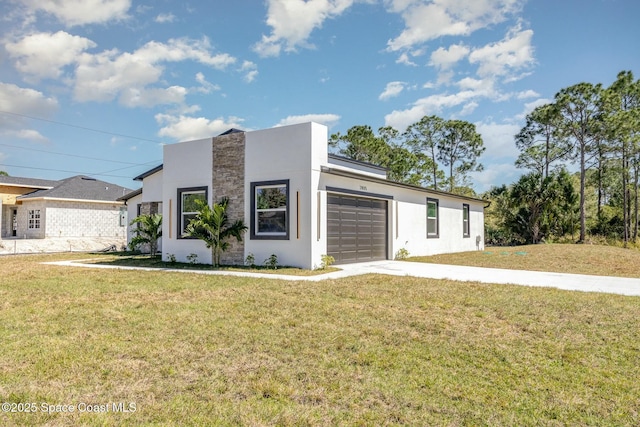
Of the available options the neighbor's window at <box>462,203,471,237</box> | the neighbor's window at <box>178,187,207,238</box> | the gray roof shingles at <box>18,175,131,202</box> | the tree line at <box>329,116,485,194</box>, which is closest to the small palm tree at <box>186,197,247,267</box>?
the neighbor's window at <box>178,187,207,238</box>

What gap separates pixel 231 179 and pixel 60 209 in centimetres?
2119

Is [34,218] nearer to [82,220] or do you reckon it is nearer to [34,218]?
[34,218]

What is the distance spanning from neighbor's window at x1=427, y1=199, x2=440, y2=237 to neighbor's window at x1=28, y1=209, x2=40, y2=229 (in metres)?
27.0

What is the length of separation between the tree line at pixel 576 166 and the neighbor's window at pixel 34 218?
108 feet

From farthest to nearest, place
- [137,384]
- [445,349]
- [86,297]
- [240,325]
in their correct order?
1. [86,297]
2. [240,325]
3. [445,349]
4. [137,384]

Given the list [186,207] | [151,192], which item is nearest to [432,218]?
[186,207]

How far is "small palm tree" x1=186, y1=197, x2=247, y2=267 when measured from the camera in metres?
12.6

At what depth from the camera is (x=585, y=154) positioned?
2892 cm

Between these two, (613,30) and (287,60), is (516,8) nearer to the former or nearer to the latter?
(613,30)

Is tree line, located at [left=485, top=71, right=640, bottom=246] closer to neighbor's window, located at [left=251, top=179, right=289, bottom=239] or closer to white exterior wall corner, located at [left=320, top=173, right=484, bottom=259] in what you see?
white exterior wall corner, located at [left=320, top=173, right=484, bottom=259]

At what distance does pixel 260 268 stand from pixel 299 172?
3223mm

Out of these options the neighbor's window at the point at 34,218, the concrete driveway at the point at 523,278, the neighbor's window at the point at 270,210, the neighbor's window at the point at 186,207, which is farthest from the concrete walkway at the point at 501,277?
the neighbor's window at the point at 34,218

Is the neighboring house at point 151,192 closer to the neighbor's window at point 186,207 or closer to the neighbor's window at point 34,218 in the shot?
the neighbor's window at point 186,207

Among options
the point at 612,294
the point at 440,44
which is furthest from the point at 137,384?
the point at 440,44
